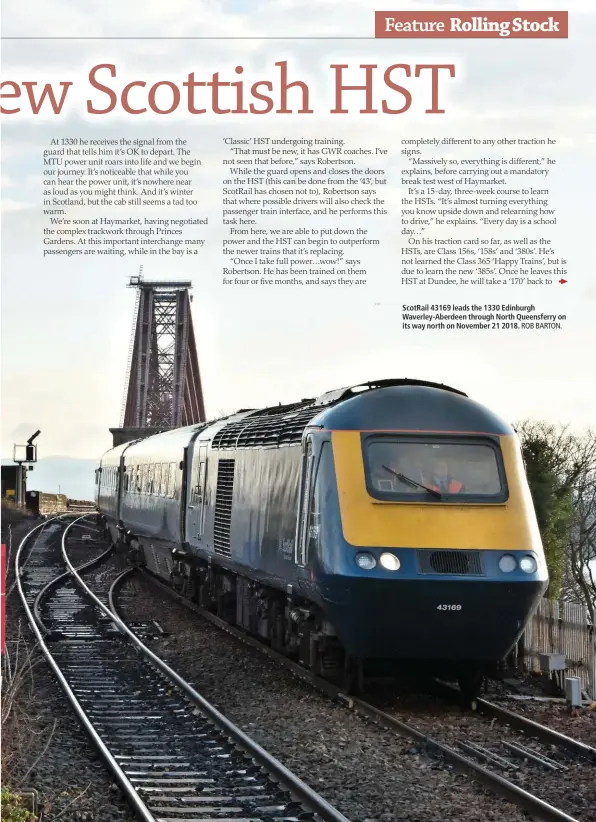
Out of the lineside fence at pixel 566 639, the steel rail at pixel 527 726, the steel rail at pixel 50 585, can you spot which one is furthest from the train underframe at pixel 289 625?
the steel rail at pixel 50 585

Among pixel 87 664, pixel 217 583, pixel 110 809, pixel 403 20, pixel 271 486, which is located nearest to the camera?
pixel 110 809

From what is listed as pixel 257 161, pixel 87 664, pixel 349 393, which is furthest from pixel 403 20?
pixel 87 664

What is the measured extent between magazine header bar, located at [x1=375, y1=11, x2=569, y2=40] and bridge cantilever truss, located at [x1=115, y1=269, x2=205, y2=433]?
1641 cm

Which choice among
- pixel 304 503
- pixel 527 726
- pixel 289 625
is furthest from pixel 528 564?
pixel 289 625

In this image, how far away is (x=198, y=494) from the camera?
19.9 meters

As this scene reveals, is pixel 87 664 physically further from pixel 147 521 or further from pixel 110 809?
pixel 147 521

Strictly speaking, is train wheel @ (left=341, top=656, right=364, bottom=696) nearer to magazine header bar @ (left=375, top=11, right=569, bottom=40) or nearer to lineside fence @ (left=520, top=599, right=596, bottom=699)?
lineside fence @ (left=520, top=599, right=596, bottom=699)

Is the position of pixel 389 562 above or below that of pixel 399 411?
below

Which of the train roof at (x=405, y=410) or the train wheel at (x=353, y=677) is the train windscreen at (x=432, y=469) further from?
the train wheel at (x=353, y=677)

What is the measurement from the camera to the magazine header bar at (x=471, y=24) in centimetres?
1080

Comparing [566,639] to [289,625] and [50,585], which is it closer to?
[289,625]

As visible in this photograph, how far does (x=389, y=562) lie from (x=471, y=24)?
4.87 meters

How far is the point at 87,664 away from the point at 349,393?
5345 mm

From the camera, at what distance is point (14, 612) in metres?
20.8
